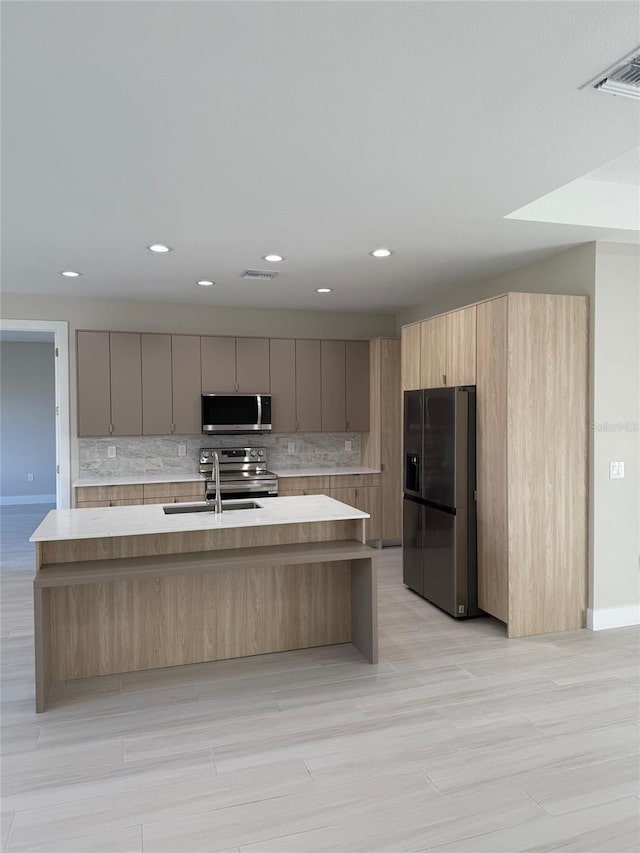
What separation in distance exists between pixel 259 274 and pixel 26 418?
20.3 ft

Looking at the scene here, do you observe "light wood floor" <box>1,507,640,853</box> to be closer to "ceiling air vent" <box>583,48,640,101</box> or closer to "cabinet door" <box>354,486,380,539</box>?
"cabinet door" <box>354,486,380,539</box>

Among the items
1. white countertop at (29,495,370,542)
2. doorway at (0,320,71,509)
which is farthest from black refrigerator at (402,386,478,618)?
doorway at (0,320,71,509)

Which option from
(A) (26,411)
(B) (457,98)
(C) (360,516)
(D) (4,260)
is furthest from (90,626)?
(A) (26,411)

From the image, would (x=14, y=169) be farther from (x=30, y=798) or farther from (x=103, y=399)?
(x=103, y=399)

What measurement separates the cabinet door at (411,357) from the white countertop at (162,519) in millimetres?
1568

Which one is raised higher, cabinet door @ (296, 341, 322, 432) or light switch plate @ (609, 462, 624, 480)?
cabinet door @ (296, 341, 322, 432)

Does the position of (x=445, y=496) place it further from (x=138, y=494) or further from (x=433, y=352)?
(x=138, y=494)

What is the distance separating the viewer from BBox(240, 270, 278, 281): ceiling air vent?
474cm

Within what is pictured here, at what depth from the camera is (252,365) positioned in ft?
20.1

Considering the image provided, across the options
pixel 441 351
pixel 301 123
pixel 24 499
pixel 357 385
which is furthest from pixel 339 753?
pixel 24 499

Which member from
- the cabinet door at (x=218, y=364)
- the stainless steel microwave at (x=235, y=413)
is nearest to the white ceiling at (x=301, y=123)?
the cabinet door at (x=218, y=364)

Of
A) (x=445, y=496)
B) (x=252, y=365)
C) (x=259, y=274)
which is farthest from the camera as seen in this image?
(x=252, y=365)

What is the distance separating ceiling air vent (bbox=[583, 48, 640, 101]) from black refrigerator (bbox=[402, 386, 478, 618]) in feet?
7.23

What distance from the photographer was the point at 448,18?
166 centimetres
